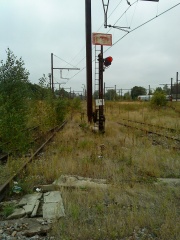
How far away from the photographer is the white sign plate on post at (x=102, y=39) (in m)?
14.2

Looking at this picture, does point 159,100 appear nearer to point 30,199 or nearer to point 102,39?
point 102,39

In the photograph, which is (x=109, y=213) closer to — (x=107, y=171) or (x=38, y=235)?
(x=38, y=235)

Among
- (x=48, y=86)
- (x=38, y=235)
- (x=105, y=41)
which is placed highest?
(x=105, y=41)

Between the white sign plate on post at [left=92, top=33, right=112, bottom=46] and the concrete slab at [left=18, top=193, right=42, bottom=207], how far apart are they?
1043cm

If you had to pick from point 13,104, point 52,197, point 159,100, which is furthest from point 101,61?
point 159,100

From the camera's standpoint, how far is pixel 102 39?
1437 cm

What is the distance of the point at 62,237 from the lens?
3.81 metres

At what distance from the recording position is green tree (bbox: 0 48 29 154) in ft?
27.1

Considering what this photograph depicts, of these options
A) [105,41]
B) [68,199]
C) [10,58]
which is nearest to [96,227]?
[68,199]

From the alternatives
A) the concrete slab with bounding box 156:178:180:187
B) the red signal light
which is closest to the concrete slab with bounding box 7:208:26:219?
the concrete slab with bounding box 156:178:180:187

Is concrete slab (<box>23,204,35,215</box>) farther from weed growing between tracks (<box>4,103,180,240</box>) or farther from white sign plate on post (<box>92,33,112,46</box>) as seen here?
white sign plate on post (<box>92,33,112,46</box>)

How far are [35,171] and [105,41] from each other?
9.52 metres

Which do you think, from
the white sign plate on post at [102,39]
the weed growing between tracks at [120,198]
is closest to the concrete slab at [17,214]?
the weed growing between tracks at [120,198]

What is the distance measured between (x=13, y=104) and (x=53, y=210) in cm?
538
